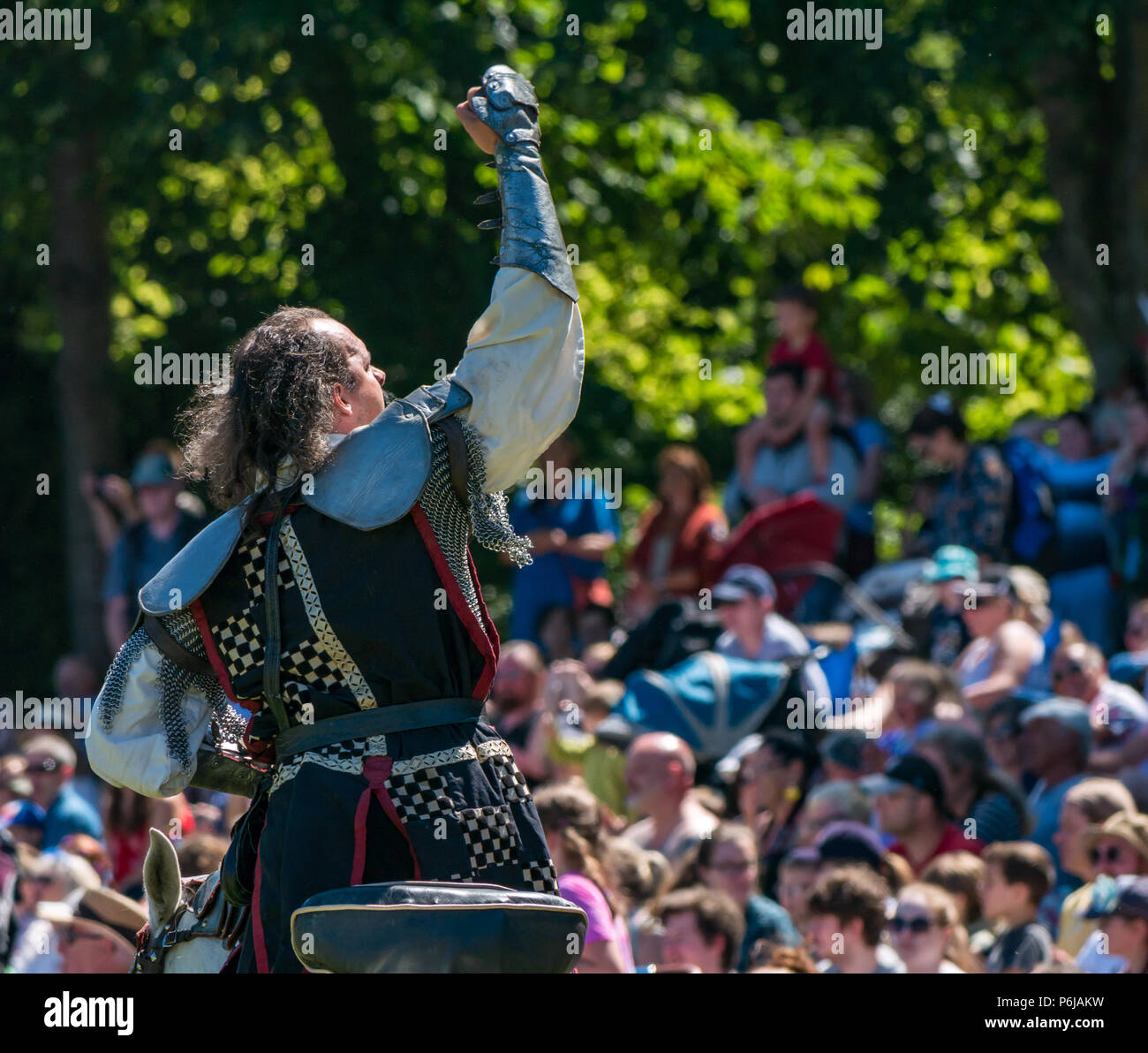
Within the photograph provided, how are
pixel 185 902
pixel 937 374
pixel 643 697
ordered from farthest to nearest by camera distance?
pixel 937 374 → pixel 643 697 → pixel 185 902

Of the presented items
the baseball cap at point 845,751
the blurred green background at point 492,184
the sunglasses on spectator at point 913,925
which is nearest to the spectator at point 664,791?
the baseball cap at point 845,751

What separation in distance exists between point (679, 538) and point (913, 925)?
13.8 ft

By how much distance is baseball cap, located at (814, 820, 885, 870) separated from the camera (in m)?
5.96

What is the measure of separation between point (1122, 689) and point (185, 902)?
4294 millimetres

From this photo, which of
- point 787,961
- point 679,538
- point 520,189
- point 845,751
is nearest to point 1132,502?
point 845,751

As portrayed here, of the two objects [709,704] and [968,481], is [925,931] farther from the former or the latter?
[968,481]

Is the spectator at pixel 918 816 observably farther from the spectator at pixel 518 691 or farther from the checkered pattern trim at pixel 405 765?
the checkered pattern trim at pixel 405 765

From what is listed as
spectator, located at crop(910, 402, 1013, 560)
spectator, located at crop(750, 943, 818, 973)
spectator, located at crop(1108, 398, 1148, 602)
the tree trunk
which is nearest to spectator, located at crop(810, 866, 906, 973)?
spectator, located at crop(750, 943, 818, 973)

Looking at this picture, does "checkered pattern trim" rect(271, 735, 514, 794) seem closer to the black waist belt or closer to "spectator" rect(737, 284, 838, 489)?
the black waist belt

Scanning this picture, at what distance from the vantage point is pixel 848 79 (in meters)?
11.4

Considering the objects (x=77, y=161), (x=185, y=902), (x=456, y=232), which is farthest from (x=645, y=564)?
(x=185, y=902)

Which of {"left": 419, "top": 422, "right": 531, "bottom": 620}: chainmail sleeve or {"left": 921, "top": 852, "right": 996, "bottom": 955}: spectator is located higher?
{"left": 419, "top": 422, "right": 531, "bottom": 620}: chainmail sleeve

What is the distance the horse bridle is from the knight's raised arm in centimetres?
90
